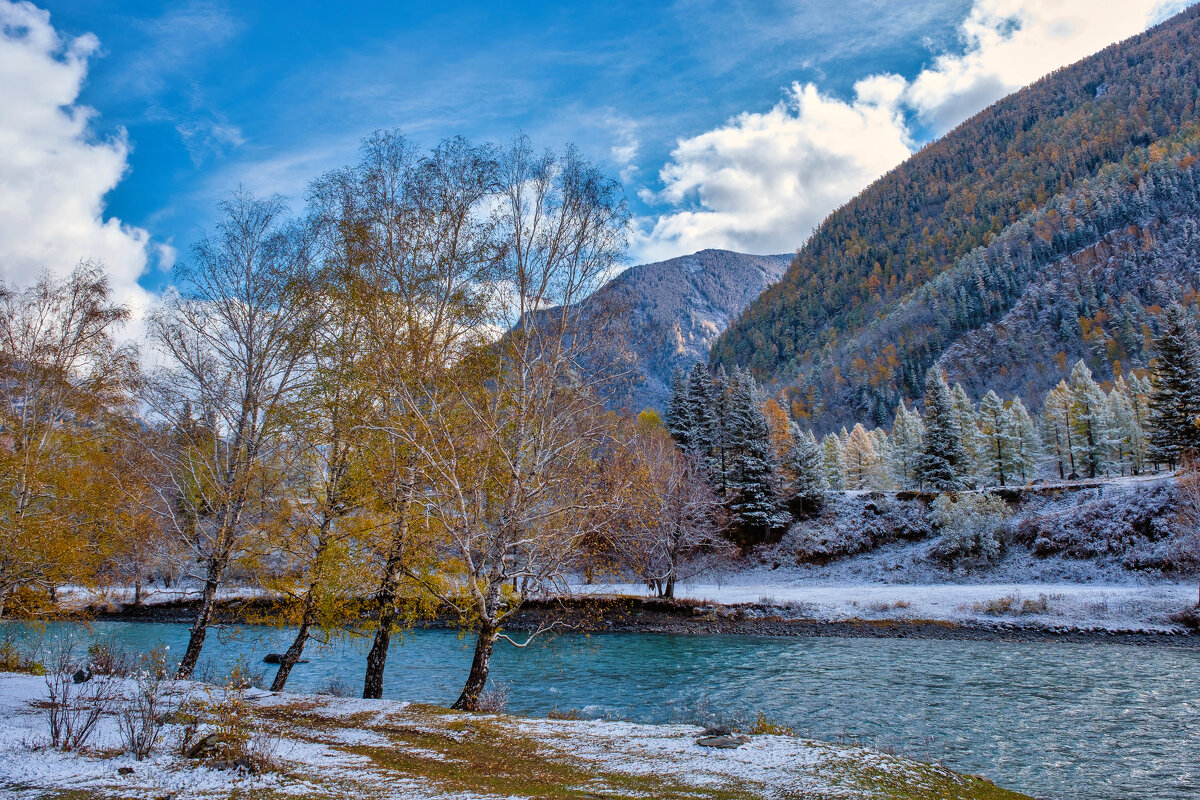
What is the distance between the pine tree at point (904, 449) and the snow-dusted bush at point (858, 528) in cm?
1250

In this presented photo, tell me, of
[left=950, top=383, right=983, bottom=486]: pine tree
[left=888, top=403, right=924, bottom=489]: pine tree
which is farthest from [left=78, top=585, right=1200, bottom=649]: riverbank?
[left=888, top=403, right=924, bottom=489]: pine tree

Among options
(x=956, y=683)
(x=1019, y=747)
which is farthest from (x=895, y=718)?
(x=956, y=683)

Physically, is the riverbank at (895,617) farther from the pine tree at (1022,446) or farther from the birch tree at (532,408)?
the pine tree at (1022,446)

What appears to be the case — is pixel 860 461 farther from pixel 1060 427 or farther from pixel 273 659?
pixel 273 659

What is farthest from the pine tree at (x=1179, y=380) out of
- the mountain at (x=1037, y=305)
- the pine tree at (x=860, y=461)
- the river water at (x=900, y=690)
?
the mountain at (x=1037, y=305)

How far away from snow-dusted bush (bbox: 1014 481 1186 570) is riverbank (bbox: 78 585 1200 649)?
5008mm

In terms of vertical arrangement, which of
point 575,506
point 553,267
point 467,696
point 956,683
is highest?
point 553,267

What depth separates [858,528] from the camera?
47844 mm

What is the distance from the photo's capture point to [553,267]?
1218cm

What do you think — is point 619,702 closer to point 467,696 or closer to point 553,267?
point 467,696

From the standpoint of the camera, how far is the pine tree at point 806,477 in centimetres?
5022

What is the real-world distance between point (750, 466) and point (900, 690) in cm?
2963

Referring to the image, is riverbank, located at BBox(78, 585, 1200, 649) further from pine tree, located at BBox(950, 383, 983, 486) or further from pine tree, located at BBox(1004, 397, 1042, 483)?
pine tree, located at BBox(1004, 397, 1042, 483)

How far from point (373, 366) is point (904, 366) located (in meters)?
159
